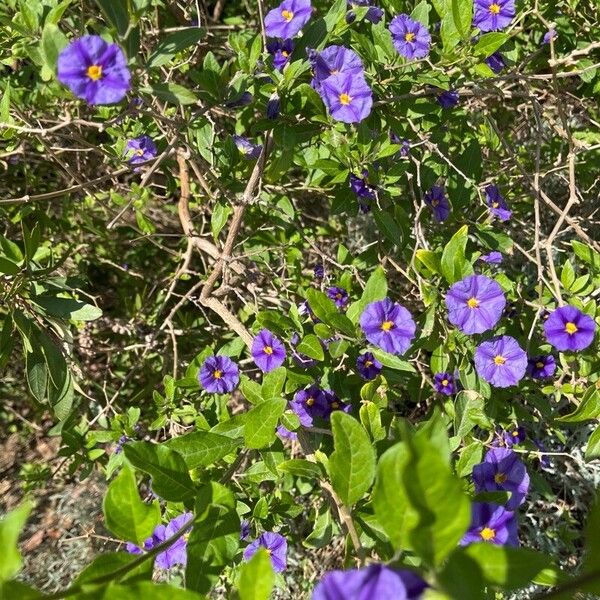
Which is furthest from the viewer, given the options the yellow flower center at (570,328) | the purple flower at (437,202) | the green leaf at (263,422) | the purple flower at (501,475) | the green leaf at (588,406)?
the purple flower at (437,202)

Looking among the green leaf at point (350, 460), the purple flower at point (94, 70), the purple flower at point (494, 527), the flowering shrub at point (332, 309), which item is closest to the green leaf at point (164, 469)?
the flowering shrub at point (332, 309)

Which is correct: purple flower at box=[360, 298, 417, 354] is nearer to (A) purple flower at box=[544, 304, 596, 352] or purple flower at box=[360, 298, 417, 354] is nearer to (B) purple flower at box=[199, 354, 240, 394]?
(A) purple flower at box=[544, 304, 596, 352]

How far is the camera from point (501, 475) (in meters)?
1.58

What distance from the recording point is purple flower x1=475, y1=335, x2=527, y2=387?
1.74 metres

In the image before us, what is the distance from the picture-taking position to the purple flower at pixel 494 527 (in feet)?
4.12

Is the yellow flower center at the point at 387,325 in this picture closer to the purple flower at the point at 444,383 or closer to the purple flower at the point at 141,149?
the purple flower at the point at 444,383

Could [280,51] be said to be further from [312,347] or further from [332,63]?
[312,347]

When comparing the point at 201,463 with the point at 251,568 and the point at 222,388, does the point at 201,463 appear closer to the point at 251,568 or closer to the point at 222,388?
the point at 251,568

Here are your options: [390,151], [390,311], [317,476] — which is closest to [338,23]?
[390,151]

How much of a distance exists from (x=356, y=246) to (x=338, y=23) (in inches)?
46.5

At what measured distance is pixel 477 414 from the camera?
1711 mm

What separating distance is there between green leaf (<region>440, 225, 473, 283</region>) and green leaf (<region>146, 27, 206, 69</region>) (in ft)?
2.61

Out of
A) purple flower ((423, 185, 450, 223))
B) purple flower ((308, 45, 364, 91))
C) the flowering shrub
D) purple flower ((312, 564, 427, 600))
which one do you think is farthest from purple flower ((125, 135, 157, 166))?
purple flower ((312, 564, 427, 600))

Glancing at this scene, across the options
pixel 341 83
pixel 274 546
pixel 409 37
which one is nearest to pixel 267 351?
pixel 274 546
